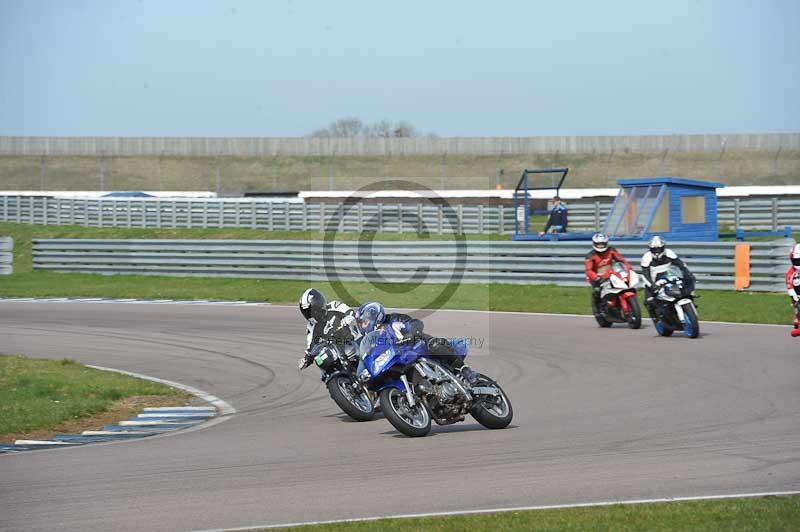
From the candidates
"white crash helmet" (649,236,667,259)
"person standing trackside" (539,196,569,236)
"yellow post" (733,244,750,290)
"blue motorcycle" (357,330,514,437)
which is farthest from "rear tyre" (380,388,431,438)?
"person standing trackside" (539,196,569,236)

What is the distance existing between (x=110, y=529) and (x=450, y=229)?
3419 centimetres

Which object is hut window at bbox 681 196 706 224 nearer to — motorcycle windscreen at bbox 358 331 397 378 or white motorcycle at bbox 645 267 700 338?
white motorcycle at bbox 645 267 700 338

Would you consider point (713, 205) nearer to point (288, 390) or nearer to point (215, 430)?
point (288, 390)

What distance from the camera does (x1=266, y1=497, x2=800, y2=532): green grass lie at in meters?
6.61

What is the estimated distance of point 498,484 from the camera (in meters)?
7.97

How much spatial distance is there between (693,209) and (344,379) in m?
19.6

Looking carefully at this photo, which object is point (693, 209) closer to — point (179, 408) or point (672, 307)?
point (672, 307)

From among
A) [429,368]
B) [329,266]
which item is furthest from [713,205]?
[429,368]

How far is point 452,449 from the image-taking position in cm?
945

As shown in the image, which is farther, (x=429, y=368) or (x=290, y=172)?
(x=290, y=172)

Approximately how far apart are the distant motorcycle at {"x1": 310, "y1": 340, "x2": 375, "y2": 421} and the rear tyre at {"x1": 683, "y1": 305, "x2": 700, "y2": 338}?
7.62m

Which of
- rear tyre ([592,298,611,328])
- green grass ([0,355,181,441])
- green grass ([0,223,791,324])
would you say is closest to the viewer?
green grass ([0,355,181,441])

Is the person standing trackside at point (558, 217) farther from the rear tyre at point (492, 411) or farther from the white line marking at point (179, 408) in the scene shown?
the rear tyre at point (492, 411)

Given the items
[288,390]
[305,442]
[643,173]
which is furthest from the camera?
[643,173]
